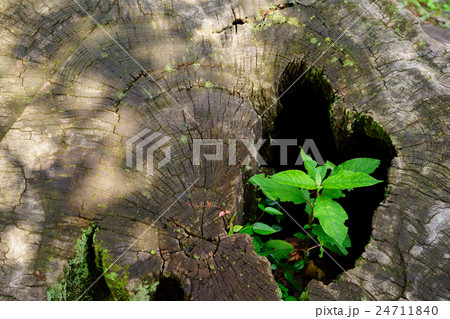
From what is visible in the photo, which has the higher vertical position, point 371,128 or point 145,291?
point 371,128

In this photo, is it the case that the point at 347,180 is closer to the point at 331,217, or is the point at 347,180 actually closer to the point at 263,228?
the point at 331,217

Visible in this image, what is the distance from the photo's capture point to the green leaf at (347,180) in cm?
167

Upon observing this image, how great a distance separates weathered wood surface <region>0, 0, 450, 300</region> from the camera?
1604 mm

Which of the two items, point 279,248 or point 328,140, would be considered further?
point 328,140

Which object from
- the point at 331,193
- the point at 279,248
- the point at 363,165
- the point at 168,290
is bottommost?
the point at 168,290

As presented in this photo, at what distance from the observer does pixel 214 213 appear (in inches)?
68.6

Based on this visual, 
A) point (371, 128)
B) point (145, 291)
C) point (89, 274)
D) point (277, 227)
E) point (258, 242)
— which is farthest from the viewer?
point (277, 227)

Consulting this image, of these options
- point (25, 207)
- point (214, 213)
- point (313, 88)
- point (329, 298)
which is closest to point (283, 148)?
point (313, 88)

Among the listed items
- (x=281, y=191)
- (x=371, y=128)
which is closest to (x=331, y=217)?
(x=281, y=191)

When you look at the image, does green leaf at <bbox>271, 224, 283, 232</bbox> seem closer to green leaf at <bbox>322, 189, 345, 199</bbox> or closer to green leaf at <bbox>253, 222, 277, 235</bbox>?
green leaf at <bbox>253, 222, 277, 235</bbox>

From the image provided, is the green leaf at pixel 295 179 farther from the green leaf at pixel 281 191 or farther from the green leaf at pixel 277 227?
the green leaf at pixel 277 227

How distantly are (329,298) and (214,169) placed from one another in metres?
0.78

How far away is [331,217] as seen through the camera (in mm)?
1755

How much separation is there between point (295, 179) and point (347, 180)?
239 millimetres
